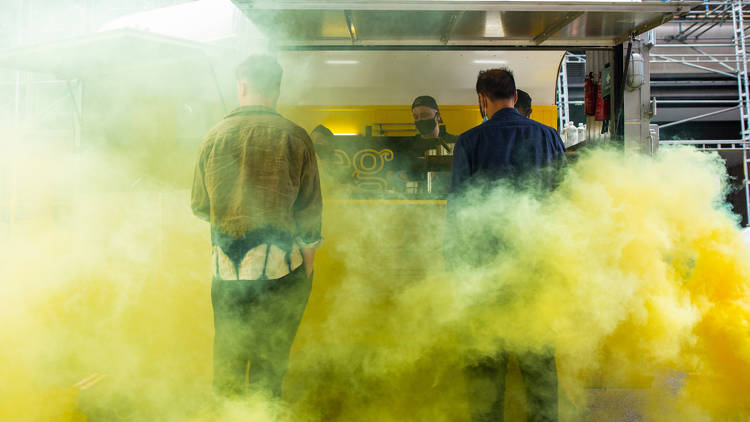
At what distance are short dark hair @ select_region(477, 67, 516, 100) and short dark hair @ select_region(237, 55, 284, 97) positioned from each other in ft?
3.10

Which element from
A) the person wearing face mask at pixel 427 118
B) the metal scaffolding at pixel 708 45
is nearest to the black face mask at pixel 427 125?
the person wearing face mask at pixel 427 118

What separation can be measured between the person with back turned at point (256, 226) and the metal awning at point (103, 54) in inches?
87.9

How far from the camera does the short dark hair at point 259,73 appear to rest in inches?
64.9

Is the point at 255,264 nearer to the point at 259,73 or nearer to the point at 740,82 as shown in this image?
the point at 259,73

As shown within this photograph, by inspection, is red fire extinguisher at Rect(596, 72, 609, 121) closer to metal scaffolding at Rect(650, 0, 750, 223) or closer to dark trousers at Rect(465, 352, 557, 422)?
dark trousers at Rect(465, 352, 557, 422)

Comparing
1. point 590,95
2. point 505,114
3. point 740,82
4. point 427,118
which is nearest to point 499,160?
point 505,114

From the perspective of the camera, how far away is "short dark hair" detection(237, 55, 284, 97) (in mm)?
1649

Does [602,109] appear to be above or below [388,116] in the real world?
below

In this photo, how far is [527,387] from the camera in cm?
175

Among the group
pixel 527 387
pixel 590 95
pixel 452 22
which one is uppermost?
pixel 452 22

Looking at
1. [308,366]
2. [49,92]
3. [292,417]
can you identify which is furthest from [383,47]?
[49,92]

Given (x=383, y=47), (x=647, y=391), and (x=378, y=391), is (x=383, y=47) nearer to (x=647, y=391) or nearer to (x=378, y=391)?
(x=378, y=391)

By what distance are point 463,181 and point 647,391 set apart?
1692 mm

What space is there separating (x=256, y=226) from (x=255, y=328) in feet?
1.33
